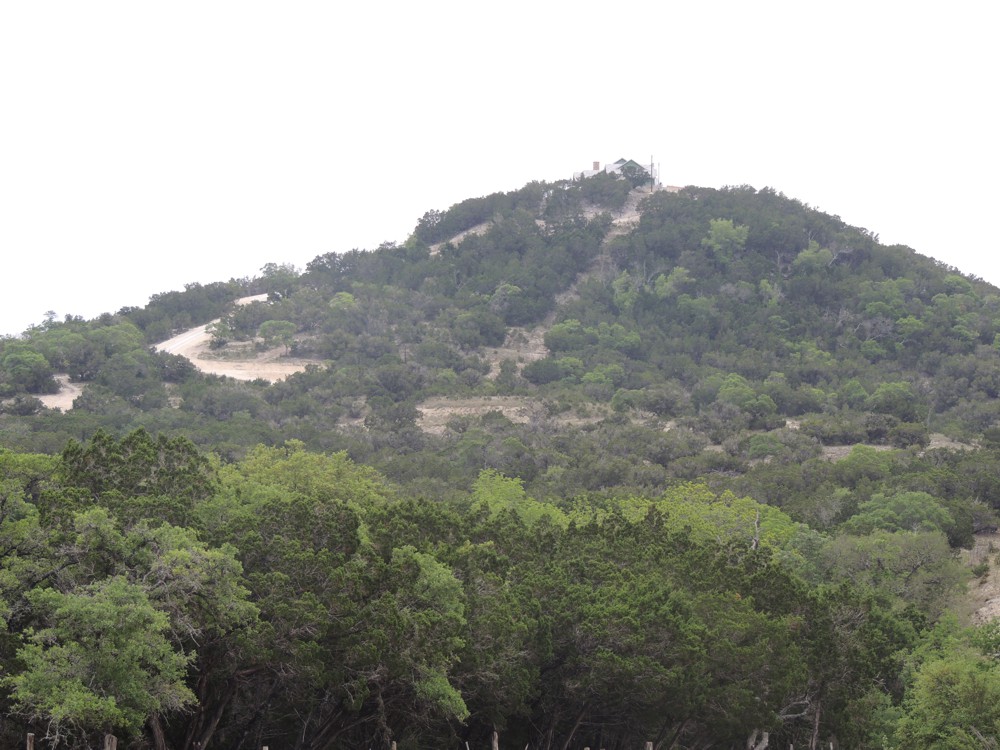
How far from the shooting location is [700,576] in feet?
101

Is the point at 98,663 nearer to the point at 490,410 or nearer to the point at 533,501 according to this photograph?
the point at 533,501

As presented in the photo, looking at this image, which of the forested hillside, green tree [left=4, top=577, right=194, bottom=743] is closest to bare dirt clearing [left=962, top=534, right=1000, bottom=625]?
the forested hillside

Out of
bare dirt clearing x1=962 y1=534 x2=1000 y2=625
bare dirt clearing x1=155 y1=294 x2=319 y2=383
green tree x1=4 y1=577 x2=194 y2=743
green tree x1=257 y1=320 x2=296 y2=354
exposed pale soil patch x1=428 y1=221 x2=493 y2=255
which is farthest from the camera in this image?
exposed pale soil patch x1=428 y1=221 x2=493 y2=255

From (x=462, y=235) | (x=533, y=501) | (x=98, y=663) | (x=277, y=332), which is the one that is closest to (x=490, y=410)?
(x=277, y=332)

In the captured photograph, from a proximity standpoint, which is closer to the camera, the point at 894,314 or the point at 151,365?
the point at 151,365

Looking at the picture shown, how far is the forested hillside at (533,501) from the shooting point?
23.0 metres

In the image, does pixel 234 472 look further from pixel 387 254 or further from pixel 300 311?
pixel 387 254

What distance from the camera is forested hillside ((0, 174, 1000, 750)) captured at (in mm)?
22984

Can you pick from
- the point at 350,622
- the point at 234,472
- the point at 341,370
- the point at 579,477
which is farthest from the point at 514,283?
the point at 350,622

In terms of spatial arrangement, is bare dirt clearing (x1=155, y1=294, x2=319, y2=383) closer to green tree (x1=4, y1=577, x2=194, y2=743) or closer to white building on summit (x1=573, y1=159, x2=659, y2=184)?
white building on summit (x1=573, y1=159, x2=659, y2=184)

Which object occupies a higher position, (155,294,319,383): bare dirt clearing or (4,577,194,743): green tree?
(4,577,194,743): green tree

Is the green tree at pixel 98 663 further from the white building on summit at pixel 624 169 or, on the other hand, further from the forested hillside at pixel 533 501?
the white building on summit at pixel 624 169

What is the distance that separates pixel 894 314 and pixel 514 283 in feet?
88.1

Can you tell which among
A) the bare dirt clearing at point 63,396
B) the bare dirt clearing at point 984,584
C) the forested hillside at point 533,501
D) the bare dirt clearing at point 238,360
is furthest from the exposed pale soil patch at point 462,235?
the bare dirt clearing at point 984,584
